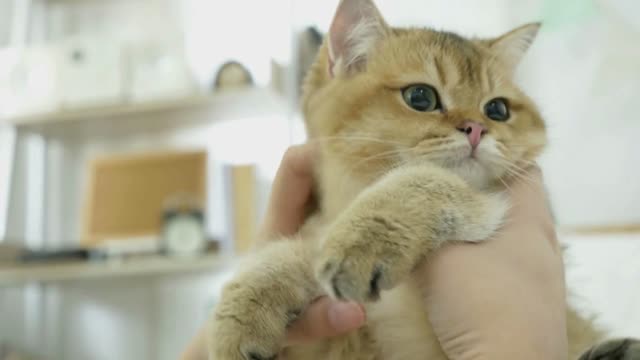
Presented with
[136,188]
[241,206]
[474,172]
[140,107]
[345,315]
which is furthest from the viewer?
[136,188]

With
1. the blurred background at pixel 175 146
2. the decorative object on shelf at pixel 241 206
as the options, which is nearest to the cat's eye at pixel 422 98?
the blurred background at pixel 175 146

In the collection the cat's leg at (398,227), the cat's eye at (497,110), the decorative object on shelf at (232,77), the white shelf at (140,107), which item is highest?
the decorative object on shelf at (232,77)

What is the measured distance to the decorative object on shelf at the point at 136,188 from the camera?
2.49 m

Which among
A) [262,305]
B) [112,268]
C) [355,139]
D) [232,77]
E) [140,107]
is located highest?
[232,77]

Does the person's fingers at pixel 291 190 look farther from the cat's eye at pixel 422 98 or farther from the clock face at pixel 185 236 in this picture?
the clock face at pixel 185 236

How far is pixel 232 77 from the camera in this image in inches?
92.9

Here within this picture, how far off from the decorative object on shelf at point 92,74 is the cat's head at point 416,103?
1509 millimetres

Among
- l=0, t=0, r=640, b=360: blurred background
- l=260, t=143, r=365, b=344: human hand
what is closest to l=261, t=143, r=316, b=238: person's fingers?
l=260, t=143, r=365, b=344: human hand

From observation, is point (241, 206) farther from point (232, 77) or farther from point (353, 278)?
point (353, 278)

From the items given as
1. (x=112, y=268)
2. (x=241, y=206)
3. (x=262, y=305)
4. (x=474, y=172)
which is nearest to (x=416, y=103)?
(x=474, y=172)

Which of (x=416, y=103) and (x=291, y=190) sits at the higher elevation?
(x=416, y=103)

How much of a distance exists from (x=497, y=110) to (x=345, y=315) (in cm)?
40

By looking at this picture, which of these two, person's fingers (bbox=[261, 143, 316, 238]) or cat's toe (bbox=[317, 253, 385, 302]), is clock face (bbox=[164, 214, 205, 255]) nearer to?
person's fingers (bbox=[261, 143, 316, 238])

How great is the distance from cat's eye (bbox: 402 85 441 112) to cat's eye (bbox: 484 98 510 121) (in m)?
0.09
